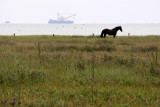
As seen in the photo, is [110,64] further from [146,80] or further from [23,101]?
[23,101]

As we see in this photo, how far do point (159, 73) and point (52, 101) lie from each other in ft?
19.7

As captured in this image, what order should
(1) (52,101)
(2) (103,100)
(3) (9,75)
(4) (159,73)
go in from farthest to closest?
(4) (159,73), (3) (9,75), (2) (103,100), (1) (52,101)

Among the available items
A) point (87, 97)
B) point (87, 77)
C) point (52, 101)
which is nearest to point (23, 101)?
point (52, 101)

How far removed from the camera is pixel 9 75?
10.4 metres

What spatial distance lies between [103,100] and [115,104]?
530 millimetres

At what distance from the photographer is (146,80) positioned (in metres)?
10.7

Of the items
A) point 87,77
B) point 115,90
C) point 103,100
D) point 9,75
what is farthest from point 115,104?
point 9,75

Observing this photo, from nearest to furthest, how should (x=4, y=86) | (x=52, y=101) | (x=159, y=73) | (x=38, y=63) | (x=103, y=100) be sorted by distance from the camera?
1. (x=52, y=101)
2. (x=103, y=100)
3. (x=4, y=86)
4. (x=159, y=73)
5. (x=38, y=63)

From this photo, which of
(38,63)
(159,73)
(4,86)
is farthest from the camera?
(38,63)

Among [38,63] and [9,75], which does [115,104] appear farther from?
[38,63]

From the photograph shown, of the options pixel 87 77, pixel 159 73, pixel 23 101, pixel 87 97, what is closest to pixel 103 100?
pixel 87 97

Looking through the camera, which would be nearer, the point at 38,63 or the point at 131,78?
the point at 131,78

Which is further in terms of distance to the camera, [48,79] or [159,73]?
[159,73]

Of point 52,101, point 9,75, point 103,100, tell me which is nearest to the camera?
point 52,101
